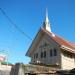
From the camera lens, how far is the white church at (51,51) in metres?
28.1

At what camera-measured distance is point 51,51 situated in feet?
98.5

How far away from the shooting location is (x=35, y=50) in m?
33.2

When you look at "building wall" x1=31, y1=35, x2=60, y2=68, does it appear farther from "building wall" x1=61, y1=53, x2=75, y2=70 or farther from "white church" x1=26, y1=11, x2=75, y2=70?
"building wall" x1=61, y1=53, x2=75, y2=70

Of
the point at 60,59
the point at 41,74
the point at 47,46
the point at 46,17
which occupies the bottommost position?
the point at 41,74

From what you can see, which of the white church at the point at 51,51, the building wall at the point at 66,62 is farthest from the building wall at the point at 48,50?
the building wall at the point at 66,62

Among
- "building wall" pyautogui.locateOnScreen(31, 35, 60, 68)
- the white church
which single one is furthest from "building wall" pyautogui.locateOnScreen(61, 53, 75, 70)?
"building wall" pyautogui.locateOnScreen(31, 35, 60, 68)

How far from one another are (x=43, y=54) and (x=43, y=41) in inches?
78.7

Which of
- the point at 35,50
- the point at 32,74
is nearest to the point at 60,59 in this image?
the point at 35,50

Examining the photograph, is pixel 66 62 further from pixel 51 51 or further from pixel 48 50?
pixel 48 50

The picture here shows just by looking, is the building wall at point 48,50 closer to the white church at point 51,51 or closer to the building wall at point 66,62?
the white church at point 51,51

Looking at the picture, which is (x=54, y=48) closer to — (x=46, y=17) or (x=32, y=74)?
(x=32, y=74)

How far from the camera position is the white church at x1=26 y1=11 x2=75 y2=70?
28.1 m

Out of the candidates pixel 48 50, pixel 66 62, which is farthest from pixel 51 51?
pixel 66 62

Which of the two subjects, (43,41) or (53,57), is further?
(43,41)
